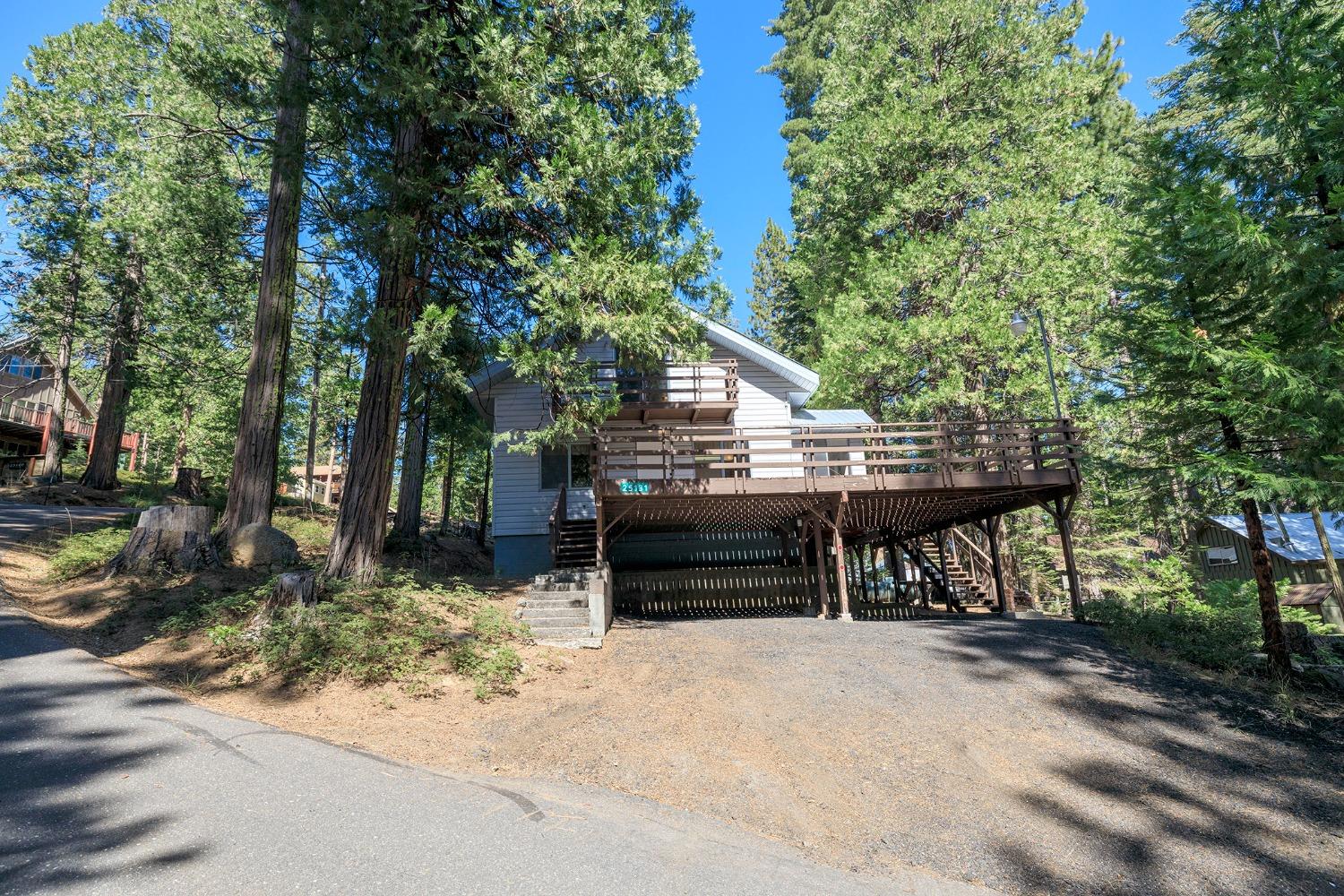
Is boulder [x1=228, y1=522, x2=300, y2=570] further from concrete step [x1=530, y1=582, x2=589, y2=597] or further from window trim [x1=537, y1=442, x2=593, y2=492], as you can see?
window trim [x1=537, y1=442, x2=593, y2=492]

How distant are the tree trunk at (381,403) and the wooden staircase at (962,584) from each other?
49.4 feet

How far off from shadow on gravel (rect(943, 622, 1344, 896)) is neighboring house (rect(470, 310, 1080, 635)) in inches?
207

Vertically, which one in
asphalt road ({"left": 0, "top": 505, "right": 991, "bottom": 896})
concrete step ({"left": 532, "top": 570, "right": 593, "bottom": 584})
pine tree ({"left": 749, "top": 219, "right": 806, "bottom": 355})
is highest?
pine tree ({"left": 749, "top": 219, "right": 806, "bottom": 355})

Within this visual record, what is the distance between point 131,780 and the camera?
3730mm

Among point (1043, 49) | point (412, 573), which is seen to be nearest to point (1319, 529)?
point (1043, 49)

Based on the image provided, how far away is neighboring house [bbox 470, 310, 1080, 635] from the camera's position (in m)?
12.8

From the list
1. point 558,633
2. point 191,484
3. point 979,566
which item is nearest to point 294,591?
point 558,633

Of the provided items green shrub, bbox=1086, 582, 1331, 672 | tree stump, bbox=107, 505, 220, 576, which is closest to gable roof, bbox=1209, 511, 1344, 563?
green shrub, bbox=1086, 582, 1331, 672

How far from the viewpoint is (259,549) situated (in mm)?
9438

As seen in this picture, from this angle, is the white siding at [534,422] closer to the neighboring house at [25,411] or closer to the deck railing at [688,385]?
the deck railing at [688,385]

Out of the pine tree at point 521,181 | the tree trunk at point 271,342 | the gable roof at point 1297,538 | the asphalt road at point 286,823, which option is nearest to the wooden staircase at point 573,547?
the pine tree at point 521,181

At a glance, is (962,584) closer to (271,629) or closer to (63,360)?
(271,629)

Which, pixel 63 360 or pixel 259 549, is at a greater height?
pixel 63 360

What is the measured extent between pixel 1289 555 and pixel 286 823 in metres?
27.8
